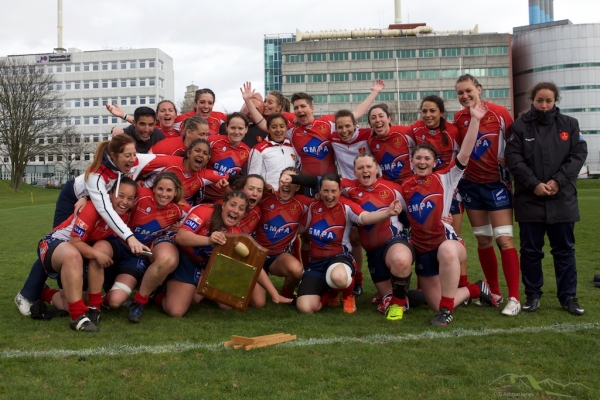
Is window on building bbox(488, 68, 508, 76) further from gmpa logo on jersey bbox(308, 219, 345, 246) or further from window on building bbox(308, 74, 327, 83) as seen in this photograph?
gmpa logo on jersey bbox(308, 219, 345, 246)

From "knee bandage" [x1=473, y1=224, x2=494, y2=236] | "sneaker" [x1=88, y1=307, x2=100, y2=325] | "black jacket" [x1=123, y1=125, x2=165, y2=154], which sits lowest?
"sneaker" [x1=88, y1=307, x2=100, y2=325]

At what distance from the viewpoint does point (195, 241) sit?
4.88m

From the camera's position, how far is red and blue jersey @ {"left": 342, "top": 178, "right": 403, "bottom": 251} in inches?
208

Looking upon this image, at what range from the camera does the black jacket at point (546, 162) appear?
4965 millimetres

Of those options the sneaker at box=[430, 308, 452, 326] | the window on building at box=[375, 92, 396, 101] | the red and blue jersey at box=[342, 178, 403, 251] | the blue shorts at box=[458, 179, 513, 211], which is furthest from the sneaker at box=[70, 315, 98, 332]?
the window on building at box=[375, 92, 396, 101]

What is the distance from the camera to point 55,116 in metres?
44.4

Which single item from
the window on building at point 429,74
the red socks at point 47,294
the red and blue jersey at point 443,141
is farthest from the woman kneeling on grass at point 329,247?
the window on building at point 429,74

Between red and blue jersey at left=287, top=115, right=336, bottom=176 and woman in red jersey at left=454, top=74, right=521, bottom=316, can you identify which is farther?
red and blue jersey at left=287, top=115, right=336, bottom=176

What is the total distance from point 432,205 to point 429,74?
6810cm

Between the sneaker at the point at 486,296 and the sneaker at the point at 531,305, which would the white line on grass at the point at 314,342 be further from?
the sneaker at the point at 486,296

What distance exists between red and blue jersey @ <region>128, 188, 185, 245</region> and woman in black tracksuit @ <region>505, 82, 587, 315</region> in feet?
10.8

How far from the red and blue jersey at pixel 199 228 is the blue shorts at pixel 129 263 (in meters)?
0.45

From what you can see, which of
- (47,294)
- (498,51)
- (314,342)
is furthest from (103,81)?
(314,342)

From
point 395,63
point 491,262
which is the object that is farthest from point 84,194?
point 395,63
